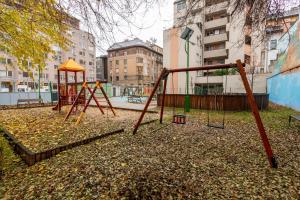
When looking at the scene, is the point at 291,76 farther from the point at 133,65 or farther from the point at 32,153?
the point at 133,65

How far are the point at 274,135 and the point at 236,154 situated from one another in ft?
7.68

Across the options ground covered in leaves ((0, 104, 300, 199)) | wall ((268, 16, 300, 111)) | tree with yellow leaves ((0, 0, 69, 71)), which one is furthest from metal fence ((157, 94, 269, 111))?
tree with yellow leaves ((0, 0, 69, 71))

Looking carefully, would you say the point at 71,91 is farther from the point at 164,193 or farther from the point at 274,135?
the point at 274,135

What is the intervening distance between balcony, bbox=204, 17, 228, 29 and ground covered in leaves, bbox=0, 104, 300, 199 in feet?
92.1

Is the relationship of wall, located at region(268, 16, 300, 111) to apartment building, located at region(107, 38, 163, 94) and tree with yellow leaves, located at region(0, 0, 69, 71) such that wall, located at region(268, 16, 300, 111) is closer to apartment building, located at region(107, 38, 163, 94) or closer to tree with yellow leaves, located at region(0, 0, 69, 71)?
tree with yellow leaves, located at region(0, 0, 69, 71)

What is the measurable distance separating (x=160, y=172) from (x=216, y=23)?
102 ft

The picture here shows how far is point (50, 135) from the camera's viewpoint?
4742 mm

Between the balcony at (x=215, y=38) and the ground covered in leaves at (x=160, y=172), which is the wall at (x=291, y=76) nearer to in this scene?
the ground covered in leaves at (x=160, y=172)

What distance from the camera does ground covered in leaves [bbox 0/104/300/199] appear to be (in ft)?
7.36

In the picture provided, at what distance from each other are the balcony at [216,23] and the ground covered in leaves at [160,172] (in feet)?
92.1

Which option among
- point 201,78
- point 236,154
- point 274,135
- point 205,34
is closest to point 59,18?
point 236,154

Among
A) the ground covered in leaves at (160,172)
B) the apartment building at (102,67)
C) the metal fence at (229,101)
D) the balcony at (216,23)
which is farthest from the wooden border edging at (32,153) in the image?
the apartment building at (102,67)

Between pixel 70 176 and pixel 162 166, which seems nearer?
pixel 70 176

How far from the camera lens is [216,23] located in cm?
2819
